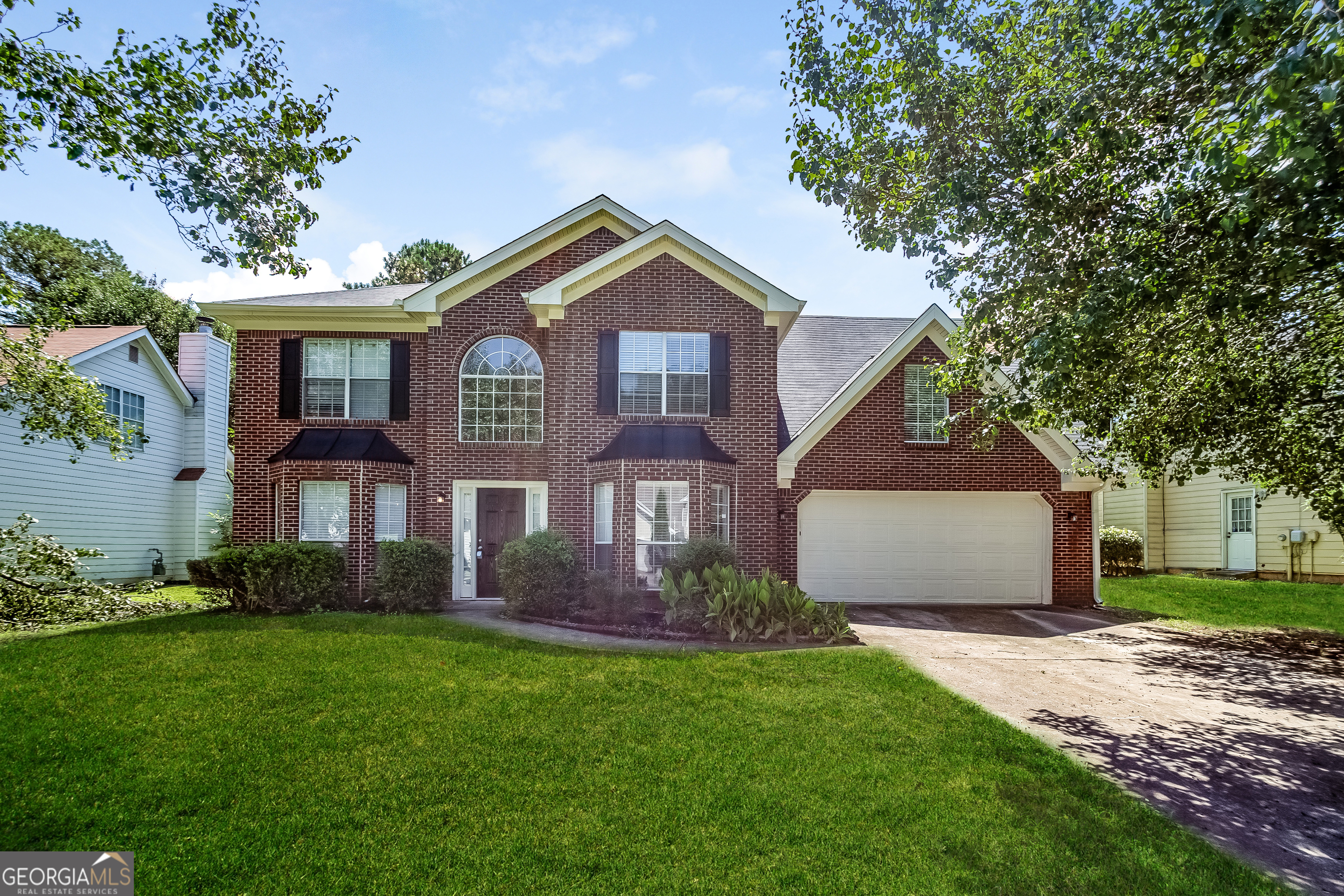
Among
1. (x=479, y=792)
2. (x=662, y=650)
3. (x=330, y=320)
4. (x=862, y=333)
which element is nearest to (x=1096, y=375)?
(x=662, y=650)

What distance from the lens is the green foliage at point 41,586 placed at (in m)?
6.98

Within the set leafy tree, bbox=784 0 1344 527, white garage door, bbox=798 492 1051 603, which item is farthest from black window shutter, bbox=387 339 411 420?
leafy tree, bbox=784 0 1344 527

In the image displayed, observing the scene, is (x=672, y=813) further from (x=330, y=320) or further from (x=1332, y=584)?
(x=1332, y=584)

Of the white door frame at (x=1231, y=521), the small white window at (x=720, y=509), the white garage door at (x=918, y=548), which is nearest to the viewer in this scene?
the small white window at (x=720, y=509)

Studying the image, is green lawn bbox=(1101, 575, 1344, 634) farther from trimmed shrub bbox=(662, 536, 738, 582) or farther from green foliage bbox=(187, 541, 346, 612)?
green foliage bbox=(187, 541, 346, 612)

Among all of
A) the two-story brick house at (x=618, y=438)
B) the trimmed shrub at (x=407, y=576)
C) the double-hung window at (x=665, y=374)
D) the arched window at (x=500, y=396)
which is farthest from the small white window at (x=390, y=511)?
the double-hung window at (x=665, y=374)

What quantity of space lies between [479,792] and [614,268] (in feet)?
34.0

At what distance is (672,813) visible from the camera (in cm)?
522

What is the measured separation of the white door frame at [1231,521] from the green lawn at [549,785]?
52.4ft

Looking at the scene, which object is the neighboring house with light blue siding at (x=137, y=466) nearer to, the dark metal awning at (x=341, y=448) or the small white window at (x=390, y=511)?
the dark metal awning at (x=341, y=448)

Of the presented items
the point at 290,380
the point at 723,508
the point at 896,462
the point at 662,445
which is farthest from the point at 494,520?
the point at 896,462

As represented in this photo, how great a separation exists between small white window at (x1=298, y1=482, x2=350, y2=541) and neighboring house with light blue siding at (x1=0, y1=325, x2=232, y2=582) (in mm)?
5436

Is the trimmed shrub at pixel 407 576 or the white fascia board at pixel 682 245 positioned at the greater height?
the white fascia board at pixel 682 245

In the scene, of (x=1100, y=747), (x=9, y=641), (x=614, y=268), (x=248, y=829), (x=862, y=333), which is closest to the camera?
(x=248, y=829)
